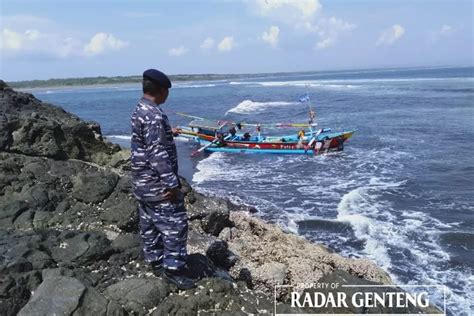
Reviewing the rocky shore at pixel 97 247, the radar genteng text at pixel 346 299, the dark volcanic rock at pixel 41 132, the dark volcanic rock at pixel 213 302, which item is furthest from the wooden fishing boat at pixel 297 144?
the dark volcanic rock at pixel 213 302

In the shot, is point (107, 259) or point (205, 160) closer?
point (107, 259)

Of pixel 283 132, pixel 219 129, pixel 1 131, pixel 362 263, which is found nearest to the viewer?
pixel 362 263

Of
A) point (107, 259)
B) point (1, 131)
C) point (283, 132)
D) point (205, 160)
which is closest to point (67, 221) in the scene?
point (107, 259)

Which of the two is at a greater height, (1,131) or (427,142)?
(1,131)

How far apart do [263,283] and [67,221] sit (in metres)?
Answer: 3.00

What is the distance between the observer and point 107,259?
17.4 feet

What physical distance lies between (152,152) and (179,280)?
141 cm

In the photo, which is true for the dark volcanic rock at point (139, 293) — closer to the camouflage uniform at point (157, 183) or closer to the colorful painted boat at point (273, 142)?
Answer: the camouflage uniform at point (157, 183)

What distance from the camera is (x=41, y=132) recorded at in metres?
9.01

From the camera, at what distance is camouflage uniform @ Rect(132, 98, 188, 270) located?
169 inches

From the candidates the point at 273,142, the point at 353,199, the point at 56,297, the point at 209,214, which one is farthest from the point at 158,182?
the point at 273,142

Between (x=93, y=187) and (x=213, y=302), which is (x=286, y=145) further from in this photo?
(x=213, y=302)

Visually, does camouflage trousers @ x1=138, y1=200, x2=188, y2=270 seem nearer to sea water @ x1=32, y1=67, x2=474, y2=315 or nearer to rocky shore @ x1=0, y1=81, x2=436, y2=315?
rocky shore @ x1=0, y1=81, x2=436, y2=315

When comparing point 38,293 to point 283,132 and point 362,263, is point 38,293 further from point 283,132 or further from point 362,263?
point 283,132
